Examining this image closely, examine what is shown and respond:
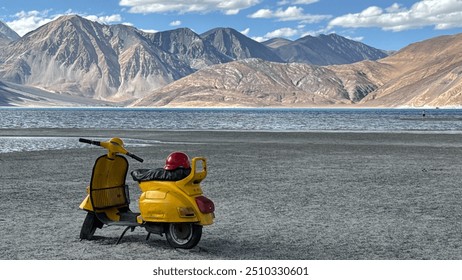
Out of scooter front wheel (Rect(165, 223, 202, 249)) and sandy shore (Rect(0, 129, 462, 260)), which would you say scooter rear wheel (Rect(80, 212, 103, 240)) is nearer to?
sandy shore (Rect(0, 129, 462, 260))

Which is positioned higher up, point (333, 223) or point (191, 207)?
point (191, 207)

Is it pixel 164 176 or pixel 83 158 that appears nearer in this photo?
pixel 164 176

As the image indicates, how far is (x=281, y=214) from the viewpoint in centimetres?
1298

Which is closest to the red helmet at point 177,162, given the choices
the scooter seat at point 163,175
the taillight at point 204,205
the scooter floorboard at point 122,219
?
the scooter seat at point 163,175

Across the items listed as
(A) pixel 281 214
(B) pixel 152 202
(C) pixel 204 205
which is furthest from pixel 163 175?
(A) pixel 281 214

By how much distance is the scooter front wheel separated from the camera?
9.05 metres

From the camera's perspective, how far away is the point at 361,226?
1152 centimetres

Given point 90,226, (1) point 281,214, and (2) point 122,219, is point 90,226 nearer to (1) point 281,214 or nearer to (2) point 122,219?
(2) point 122,219

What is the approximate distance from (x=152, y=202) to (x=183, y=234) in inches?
25.8

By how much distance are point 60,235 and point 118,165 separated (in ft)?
5.51

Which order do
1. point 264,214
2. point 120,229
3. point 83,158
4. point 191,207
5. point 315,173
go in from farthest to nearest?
point 83,158 < point 315,173 < point 264,214 < point 120,229 < point 191,207

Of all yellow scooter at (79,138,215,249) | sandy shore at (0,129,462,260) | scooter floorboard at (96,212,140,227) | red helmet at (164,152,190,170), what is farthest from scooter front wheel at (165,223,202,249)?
red helmet at (164,152,190,170)
